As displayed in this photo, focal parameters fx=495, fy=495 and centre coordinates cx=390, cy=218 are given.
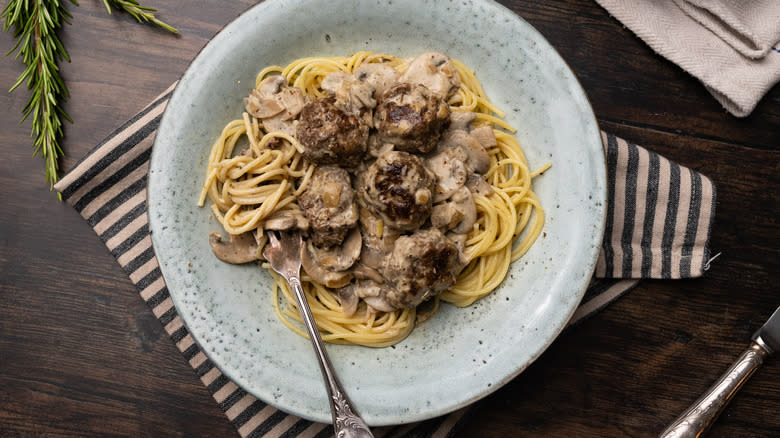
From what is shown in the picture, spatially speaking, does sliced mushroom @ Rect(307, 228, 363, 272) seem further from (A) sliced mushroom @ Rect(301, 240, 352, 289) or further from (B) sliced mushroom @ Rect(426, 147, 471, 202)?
(B) sliced mushroom @ Rect(426, 147, 471, 202)

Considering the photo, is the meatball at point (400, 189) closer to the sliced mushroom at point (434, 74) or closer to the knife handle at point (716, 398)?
the sliced mushroom at point (434, 74)

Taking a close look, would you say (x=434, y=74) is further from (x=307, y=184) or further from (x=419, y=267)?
(x=419, y=267)

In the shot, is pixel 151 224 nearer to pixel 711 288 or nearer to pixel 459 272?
pixel 459 272

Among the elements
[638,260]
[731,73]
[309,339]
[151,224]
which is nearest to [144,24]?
[151,224]

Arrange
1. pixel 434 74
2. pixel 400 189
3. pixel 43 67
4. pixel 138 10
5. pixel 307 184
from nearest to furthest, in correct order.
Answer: pixel 400 189 → pixel 307 184 → pixel 434 74 → pixel 43 67 → pixel 138 10

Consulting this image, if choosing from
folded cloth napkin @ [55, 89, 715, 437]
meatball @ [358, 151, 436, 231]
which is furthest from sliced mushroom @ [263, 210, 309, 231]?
folded cloth napkin @ [55, 89, 715, 437]

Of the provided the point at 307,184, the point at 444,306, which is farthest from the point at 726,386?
the point at 307,184

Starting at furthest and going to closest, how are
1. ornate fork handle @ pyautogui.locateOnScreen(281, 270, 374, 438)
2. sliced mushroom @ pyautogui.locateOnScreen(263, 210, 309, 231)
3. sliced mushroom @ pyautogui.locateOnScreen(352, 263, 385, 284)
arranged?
sliced mushroom @ pyautogui.locateOnScreen(352, 263, 385, 284), sliced mushroom @ pyautogui.locateOnScreen(263, 210, 309, 231), ornate fork handle @ pyautogui.locateOnScreen(281, 270, 374, 438)
